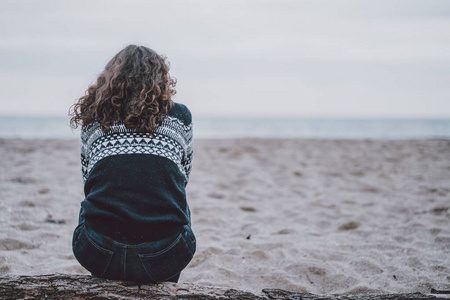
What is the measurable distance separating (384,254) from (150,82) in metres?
2.37

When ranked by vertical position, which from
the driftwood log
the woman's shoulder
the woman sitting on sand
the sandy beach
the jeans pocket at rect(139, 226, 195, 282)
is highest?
the woman's shoulder

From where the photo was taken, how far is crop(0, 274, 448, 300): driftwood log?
166cm

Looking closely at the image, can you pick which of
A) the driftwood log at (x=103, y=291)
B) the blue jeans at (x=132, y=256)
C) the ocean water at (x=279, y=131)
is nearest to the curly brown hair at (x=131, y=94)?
the blue jeans at (x=132, y=256)

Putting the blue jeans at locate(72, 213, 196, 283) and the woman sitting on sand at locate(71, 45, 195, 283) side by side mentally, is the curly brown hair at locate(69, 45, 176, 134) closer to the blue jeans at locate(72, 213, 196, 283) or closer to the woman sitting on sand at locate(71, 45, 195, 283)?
the woman sitting on sand at locate(71, 45, 195, 283)

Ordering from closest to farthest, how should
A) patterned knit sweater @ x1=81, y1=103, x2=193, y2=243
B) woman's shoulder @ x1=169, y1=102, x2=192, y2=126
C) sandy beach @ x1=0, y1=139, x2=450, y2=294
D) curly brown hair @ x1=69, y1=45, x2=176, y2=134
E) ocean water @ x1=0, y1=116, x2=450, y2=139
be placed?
patterned knit sweater @ x1=81, y1=103, x2=193, y2=243
curly brown hair @ x1=69, y1=45, x2=176, y2=134
woman's shoulder @ x1=169, y1=102, x2=192, y2=126
sandy beach @ x1=0, y1=139, x2=450, y2=294
ocean water @ x1=0, y1=116, x2=450, y2=139

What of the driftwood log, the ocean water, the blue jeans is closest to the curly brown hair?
the blue jeans

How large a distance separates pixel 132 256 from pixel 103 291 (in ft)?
0.73

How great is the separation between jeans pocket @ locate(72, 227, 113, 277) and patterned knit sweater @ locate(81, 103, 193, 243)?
0.23 ft

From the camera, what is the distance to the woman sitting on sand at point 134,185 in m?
1.63

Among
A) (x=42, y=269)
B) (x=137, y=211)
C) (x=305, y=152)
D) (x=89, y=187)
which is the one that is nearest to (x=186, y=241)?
(x=137, y=211)

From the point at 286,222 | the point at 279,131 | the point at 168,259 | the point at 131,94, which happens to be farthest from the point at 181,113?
the point at 279,131

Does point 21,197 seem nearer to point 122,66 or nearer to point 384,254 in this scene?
point 122,66

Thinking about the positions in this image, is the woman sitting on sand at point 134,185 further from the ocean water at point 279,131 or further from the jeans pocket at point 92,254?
the ocean water at point 279,131

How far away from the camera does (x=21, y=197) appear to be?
164 inches
